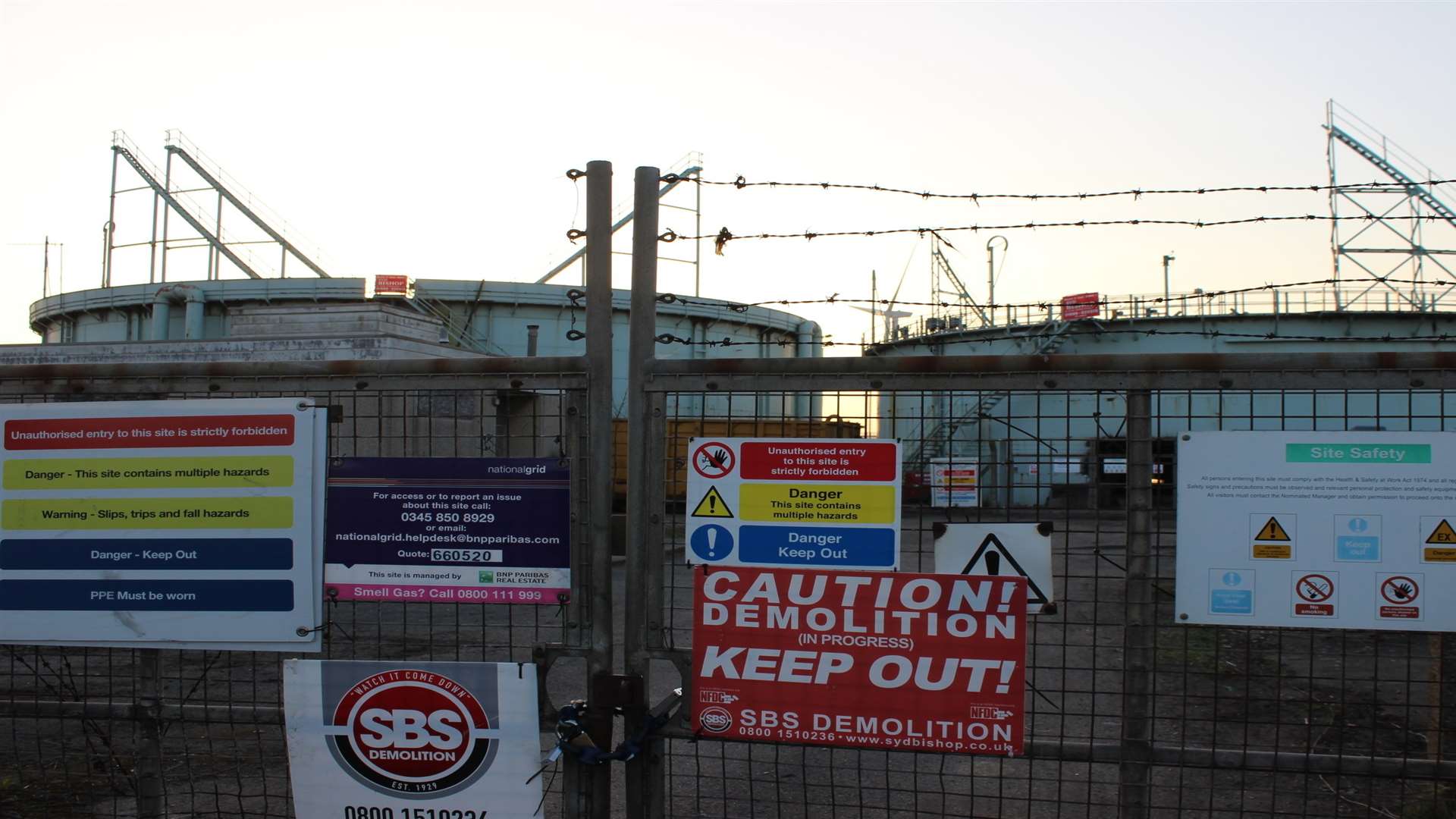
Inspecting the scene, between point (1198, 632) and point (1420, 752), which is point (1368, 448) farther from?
point (1198, 632)

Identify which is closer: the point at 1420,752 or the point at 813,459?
the point at 813,459

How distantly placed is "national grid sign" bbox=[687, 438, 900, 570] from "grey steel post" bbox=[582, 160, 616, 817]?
33 cm

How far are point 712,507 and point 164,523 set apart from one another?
2002 millimetres

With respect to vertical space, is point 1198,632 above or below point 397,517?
below

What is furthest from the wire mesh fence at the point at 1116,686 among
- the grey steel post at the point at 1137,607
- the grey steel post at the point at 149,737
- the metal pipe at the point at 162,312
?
the metal pipe at the point at 162,312

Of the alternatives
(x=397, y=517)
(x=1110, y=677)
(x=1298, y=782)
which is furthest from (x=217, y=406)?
(x=1110, y=677)

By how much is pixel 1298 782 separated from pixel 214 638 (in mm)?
5428

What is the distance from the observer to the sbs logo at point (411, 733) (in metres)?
3.79

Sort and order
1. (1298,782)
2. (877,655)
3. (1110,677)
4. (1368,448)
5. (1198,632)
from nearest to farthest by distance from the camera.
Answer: (1368,448), (877,655), (1298,782), (1110,677), (1198,632)

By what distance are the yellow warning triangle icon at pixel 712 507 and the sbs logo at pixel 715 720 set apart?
0.65 metres

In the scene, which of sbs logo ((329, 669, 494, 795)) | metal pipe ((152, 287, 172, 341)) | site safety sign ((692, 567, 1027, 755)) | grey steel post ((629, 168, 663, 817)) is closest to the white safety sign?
site safety sign ((692, 567, 1027, 755))

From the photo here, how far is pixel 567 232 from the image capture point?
3875 millimetres

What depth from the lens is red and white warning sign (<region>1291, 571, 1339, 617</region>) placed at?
3.28 meters

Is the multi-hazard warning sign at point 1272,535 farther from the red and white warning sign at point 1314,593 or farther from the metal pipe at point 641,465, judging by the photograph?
the metal pipe at point 641,465
